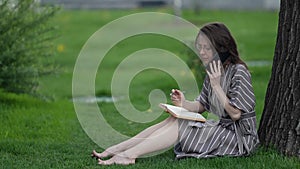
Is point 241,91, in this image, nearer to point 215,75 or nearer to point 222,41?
point 215,75

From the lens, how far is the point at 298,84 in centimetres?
516

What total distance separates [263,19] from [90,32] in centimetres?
678

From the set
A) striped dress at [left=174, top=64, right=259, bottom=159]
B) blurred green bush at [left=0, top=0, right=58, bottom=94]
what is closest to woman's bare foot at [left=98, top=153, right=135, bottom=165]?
striped dress at [left=174, top=64, right=259, bottom=159]

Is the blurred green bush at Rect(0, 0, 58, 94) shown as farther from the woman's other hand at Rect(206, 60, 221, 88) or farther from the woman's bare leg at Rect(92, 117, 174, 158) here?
the woman's other hand at Rect(206, 60, 221, 88)

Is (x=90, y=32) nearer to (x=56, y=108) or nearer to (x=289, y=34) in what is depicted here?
(x=56, y=108)

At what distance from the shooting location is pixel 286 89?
17.3ft

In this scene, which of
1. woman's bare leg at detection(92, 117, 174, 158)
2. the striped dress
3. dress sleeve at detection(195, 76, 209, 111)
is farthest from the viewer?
dress sleeve at detection(195, 76, 209, 111)

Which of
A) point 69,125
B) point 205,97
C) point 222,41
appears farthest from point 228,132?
point 69,125

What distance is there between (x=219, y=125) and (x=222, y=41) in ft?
2.22

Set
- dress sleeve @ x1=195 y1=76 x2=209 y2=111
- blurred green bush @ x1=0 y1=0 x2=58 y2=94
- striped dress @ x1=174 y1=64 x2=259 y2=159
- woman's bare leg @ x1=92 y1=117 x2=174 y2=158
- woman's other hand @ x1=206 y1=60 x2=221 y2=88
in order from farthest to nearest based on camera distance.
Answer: blurred green bush @ x1=0 y1=0 x2=58 y2=94 < dress sleeve @ x1=195 y1=76 x2=209 y2=111 < woman's bare leg @ x1=92 y1=117 x2=174 y2=158 < striped dress @ x1=174 y1=64 x2=259 y2=159 < woman's other hand @ x1=206 y1=60 x2=221 y2=88

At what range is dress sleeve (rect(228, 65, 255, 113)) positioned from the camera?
16.7 feet

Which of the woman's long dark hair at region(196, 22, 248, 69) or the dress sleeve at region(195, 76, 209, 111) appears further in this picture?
the dress sleeve at region(195, 76, 209, 111)

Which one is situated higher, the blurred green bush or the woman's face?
the woman's face

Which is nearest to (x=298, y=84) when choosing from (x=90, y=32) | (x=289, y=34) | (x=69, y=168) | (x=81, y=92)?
(x=289, y=34)
